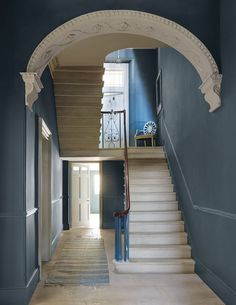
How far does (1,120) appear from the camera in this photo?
3588 mm

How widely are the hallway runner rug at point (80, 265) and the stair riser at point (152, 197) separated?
1128mm

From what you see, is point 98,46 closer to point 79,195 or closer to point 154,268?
point 154,268

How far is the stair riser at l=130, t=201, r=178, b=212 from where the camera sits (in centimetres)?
614

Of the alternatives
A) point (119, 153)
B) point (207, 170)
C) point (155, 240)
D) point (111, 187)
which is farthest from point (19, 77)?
point (111, 187)

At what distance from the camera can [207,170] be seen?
4375 millimetres

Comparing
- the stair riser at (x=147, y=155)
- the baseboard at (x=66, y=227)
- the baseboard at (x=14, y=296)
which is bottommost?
the baseboard at (x=66, y=227)

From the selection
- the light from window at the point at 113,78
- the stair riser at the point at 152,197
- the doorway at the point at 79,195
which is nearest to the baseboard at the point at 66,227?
the doorway at the point at 79,195

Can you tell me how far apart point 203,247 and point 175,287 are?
0.66 metres

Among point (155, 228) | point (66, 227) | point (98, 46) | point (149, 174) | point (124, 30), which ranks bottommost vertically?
point (66, 227)

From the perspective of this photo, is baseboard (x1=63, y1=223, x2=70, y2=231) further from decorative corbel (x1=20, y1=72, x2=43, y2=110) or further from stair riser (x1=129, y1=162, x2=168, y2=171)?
decorative corbel (x1=20, y1=72, x2=43, y2=110)

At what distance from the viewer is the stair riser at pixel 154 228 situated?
5.67 metres

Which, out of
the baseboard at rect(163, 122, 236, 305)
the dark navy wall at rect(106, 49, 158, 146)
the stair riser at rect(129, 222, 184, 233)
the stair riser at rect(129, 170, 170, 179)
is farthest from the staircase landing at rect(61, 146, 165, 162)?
the stair riser at rect(129, 222, 184, 233)

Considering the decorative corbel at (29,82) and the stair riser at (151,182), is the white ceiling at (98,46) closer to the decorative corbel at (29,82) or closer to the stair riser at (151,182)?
the decorative corbel at (29,82)

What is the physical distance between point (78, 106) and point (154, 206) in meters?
2.29
